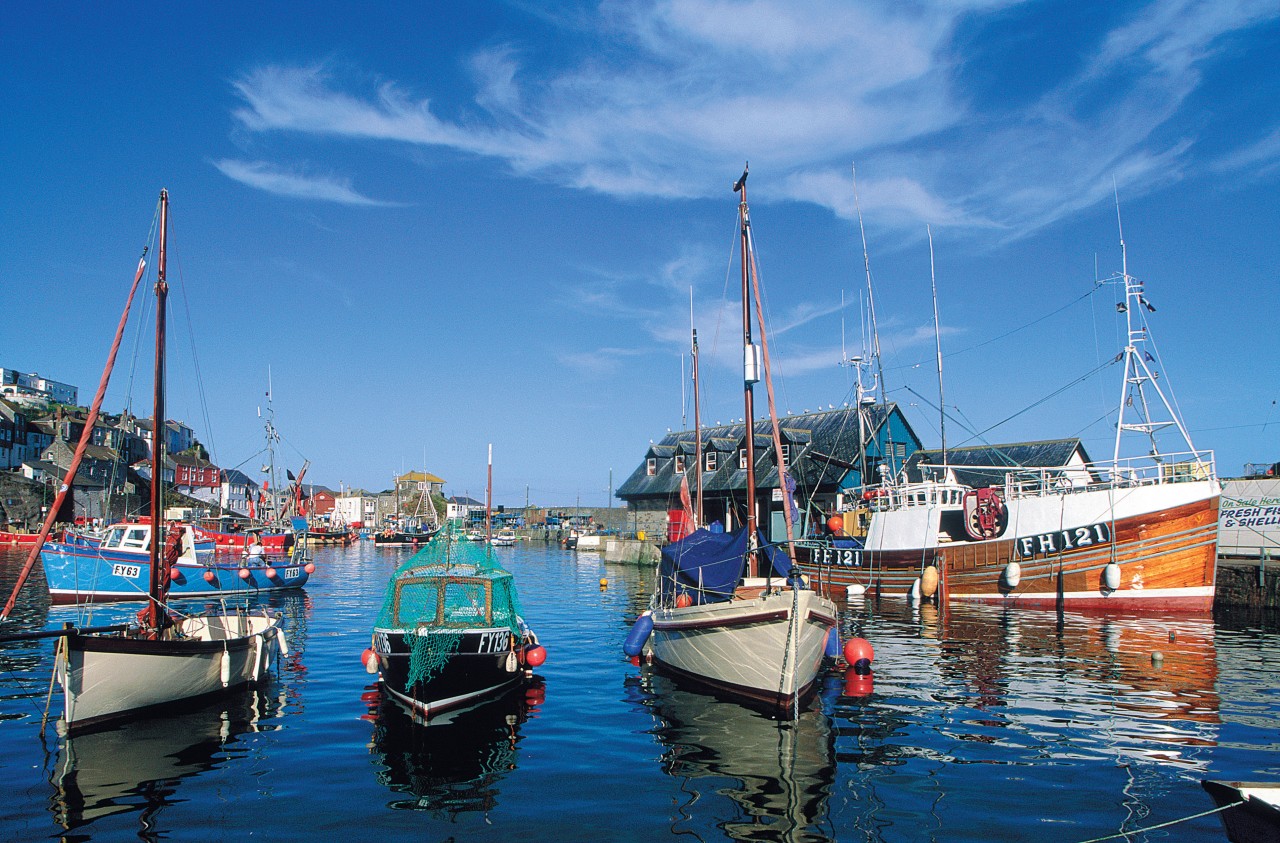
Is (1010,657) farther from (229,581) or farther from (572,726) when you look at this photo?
(229,581)

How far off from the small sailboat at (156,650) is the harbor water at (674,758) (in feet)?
1.84

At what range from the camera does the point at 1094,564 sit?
35.5 metres

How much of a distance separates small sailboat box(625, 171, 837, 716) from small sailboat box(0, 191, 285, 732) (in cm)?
984

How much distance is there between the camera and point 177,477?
4163 inches

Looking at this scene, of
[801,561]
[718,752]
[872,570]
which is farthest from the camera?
[801,561]

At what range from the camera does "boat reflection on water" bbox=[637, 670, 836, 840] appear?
453 inches

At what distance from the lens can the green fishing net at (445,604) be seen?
17125 mm

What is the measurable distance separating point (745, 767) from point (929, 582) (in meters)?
27.0

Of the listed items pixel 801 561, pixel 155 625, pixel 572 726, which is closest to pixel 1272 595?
pixel 801 561

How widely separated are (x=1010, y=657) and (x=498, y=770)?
17.4 meters

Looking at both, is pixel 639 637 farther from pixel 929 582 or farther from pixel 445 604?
pixel 929 582

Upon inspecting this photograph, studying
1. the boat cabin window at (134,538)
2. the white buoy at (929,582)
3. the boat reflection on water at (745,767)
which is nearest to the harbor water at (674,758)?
the boat reflection on water at (745,767)

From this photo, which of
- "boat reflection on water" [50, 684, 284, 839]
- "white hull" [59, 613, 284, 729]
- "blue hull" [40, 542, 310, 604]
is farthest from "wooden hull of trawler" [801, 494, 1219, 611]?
"blue hull" [40, 542, 310, 604]

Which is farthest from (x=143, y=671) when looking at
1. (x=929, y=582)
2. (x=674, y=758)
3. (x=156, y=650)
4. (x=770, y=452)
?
(x=770, y=452)
